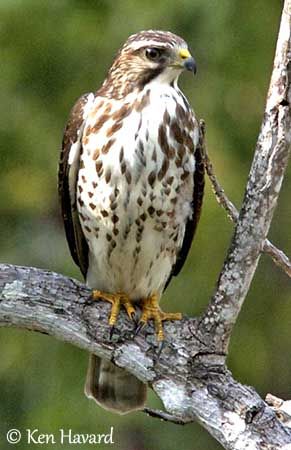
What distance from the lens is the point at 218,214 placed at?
7.78 m

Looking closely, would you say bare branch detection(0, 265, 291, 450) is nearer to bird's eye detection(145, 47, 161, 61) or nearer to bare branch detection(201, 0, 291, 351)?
bare branch detection(201, 0, 291, 351)

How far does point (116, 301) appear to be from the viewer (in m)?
5.37

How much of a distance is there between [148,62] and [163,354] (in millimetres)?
1070

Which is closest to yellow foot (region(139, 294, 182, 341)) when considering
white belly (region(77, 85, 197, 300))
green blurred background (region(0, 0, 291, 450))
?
white belly (region(77, 85, 197, 300))

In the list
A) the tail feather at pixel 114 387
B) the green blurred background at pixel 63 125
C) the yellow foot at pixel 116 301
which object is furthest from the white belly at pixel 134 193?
the green blurred background at pixel 63 125

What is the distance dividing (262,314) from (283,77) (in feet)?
12.4

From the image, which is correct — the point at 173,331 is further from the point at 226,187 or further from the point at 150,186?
the point at 226,187

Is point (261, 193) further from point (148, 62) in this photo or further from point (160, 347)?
point (148, 62)

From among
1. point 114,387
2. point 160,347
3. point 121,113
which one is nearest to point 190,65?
point 121,113

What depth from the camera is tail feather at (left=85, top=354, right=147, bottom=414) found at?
571 cm

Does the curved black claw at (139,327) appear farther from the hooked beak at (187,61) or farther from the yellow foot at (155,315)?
the hooked beak at (187,61)

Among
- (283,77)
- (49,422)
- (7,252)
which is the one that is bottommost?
(49,422)

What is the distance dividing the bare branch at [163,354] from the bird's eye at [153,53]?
867mm

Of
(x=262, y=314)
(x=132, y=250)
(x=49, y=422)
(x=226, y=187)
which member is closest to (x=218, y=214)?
(x=226, y=187)
